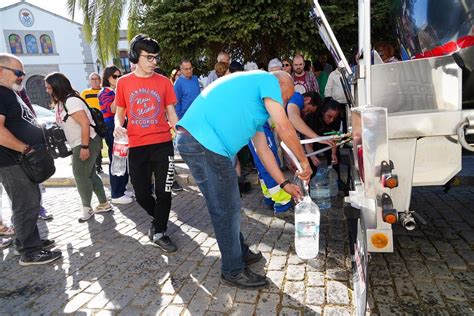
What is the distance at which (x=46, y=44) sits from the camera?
30.7m

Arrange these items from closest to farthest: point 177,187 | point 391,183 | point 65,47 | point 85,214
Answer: point 391,183 → point 85,214 → point 177,187 → point 65,47

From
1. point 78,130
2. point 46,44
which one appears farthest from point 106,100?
point 46,44

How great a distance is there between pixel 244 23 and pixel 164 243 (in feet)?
14.1

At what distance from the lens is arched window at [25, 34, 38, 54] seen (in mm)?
29484

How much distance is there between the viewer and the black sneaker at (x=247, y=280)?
2615 millimetres

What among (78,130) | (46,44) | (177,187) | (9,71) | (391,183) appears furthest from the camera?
(46,44)

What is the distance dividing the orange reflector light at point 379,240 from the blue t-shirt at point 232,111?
1003mm

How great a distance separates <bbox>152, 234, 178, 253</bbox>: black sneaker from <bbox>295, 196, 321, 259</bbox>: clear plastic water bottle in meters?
1.17

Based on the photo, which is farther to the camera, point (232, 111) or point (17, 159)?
point (17, 159)

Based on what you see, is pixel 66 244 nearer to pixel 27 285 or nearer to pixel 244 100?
pixel 27 285

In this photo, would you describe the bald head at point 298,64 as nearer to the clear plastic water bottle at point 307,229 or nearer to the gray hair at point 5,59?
the clear plastic water bottle at point 307,229

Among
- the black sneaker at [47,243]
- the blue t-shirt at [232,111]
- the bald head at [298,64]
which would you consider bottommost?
the black sneaker at [47,243]

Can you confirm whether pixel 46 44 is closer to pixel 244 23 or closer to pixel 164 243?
pixel 244 23

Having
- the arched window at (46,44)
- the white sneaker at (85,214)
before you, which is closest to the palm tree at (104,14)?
the white sneaker at (85,214)
